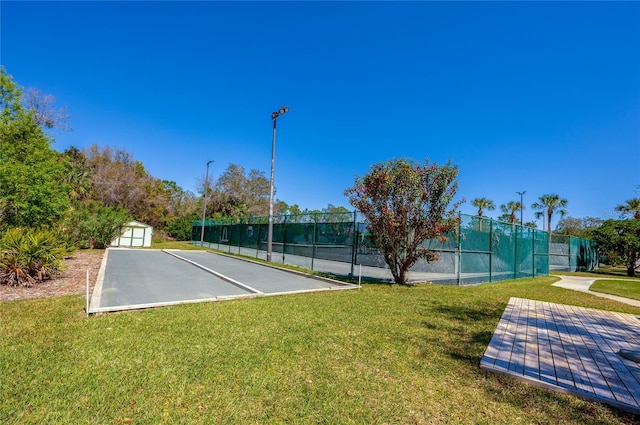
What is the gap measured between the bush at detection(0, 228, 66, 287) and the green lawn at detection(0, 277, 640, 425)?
234 cm

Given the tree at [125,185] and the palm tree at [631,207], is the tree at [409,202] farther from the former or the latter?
the tree at [125,185]

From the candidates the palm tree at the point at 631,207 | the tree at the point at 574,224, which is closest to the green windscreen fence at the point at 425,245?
the palm tree at the point at 631,207

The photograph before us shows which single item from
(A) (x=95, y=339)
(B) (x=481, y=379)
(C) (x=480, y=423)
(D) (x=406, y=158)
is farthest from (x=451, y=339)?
(D) (x=406, y=158)

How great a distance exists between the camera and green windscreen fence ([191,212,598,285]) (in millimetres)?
9977

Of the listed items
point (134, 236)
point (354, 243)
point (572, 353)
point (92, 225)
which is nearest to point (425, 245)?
point (354, 243)

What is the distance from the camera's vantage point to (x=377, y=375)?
10.0 ft

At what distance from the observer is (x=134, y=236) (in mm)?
25844

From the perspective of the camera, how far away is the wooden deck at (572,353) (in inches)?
114

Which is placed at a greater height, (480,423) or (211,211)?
(211,211)

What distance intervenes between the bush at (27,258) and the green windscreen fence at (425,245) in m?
8.08

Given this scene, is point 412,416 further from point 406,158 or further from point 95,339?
point 406,158

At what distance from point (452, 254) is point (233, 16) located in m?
11.9

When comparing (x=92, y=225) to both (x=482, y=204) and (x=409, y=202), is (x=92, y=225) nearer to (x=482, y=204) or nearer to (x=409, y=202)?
(x=409, y=202)

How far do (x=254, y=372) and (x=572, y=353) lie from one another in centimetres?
406
